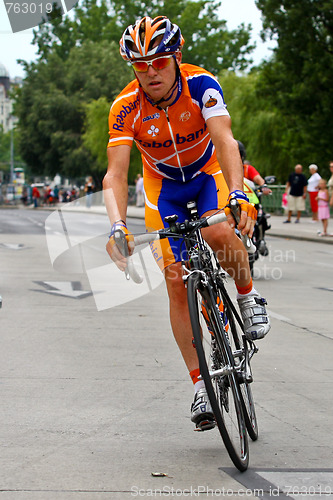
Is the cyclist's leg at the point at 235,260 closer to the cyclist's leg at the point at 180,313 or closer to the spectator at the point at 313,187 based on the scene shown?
the cyclist's leg at the point at 180,313

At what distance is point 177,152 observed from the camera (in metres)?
4.63

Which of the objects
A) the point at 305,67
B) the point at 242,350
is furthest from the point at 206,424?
the point at 305,67

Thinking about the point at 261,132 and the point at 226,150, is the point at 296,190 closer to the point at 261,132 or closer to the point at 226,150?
the point at 261,132

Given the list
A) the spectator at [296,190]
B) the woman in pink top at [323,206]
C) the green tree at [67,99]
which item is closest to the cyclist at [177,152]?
the woman in pink top at [323,206]

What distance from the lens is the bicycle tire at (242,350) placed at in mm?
4215

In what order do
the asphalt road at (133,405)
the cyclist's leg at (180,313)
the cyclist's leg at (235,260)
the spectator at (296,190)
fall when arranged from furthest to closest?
1. the spectator at (296,190)
2. the cyclist's leg at (180,313)
3. the cyclist's leg at (235,260)
4. the asphalt road at (133,405)

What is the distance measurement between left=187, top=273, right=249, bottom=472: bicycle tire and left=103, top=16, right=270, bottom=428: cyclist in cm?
18

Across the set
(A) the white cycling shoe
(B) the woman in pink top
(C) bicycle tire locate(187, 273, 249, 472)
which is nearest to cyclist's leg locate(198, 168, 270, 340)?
(A) the white cycling shoe

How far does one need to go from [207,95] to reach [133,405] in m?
1.87

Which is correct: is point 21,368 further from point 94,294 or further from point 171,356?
point 94,294

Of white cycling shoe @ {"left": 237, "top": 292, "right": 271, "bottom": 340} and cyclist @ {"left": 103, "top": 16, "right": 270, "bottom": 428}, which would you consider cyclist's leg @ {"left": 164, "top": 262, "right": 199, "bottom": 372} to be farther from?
white cycling shoe @ {"left": 237, "top": 292, "right": 271, "bottom": 340}

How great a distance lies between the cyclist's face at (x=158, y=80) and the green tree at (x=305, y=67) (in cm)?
2918

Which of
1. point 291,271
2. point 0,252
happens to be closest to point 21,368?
point 291,271

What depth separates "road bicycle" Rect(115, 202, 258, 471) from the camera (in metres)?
3.86
